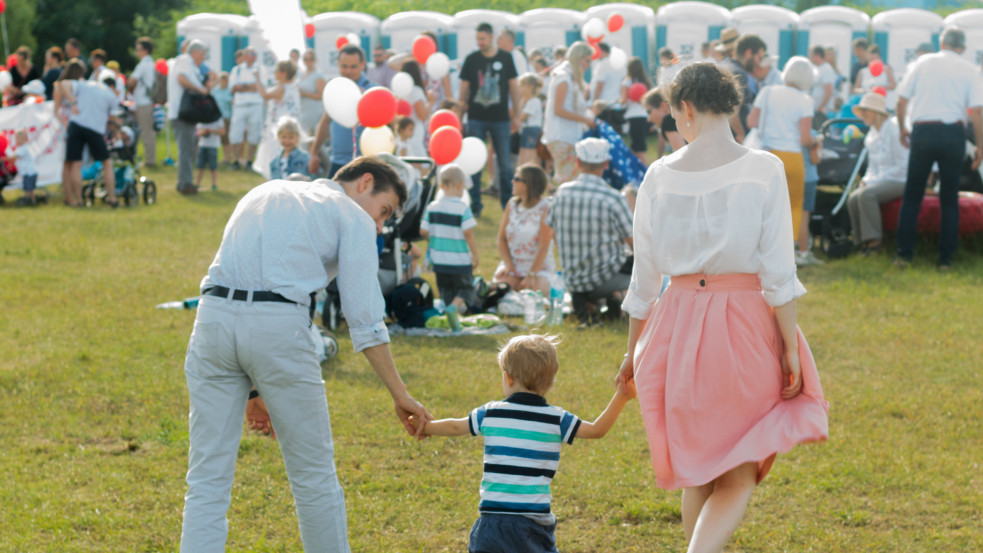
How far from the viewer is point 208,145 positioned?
49.7 ft

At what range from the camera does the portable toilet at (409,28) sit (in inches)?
921

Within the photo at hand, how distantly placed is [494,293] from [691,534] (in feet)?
15.8

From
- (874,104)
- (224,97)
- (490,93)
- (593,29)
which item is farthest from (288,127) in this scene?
(224,97)

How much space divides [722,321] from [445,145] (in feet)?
17.7

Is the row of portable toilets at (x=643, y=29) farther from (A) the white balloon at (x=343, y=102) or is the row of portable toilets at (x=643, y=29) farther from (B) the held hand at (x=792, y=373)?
(B) the held hand at (x=792, y=373)

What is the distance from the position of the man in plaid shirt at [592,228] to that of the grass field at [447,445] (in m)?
0.36

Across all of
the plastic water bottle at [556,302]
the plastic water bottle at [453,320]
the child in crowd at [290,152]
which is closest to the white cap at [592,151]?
the plastic water bottle at [556,302]

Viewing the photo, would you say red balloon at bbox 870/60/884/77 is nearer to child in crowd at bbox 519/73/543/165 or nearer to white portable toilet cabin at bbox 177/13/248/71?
child in crowd at bbox 519/73/543/165

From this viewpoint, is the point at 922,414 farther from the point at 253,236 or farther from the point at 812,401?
the point at 253,236

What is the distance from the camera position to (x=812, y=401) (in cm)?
314

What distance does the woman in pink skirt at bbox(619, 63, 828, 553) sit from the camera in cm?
311

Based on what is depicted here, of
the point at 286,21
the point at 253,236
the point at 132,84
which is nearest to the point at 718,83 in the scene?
the point at 253,236

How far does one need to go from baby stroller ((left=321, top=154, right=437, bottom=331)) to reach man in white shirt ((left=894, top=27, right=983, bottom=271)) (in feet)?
14.8

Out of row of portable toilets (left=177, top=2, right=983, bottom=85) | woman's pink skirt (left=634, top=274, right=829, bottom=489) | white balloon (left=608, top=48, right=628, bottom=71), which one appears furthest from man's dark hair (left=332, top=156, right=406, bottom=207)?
row of portable toilets (left=177, top=2, right=983, bottom=85)
